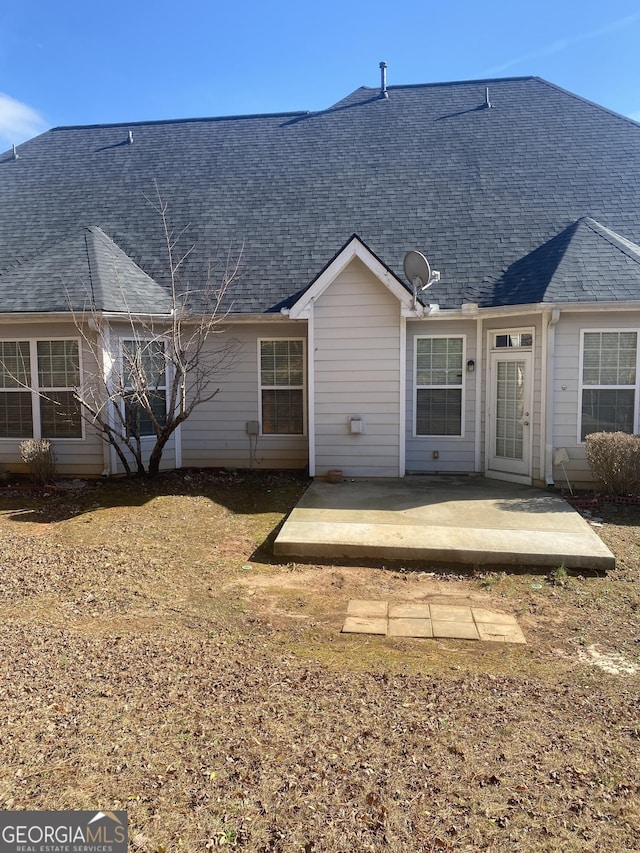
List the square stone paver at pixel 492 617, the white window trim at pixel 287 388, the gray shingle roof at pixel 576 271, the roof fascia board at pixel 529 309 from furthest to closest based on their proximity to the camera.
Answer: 1. the white window trim at pixel 287 388
2. the gray shingle roof at pixel 576 271
3. the roof fascia board at pixel 529 309
4. the square stone paver at pixel 492 617

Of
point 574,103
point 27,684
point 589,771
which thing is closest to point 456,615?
point 589,771

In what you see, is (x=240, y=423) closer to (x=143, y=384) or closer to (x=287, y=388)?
(x=287, y=388)

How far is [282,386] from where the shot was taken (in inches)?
431

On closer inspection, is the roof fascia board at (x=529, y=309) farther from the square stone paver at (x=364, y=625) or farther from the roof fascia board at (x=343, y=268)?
the square stone paver at (x=364, y=625)

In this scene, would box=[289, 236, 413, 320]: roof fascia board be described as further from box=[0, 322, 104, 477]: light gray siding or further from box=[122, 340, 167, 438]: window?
box=[0, 322, 104, 477]: light gray siding

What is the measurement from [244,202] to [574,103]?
7.67 metres

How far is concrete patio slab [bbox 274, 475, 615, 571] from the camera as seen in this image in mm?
6441

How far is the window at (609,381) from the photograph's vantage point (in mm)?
9305

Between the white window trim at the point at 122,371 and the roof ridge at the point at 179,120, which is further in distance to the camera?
the roof ridge at the point at 179,120

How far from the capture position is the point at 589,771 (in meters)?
3.11

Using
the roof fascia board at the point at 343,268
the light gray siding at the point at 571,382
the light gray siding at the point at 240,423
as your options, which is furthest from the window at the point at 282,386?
the light gray siding at the point at 571,382

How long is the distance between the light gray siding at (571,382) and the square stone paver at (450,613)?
15.9 ft

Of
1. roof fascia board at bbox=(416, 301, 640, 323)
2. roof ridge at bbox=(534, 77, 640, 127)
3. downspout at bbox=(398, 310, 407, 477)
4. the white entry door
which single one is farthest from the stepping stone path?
roof ridge at bbox=(534, 77, 640, 127)

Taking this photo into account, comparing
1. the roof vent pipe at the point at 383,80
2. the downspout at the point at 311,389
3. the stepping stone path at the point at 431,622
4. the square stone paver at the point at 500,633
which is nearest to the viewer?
the square stone paver at the point at 500,633
